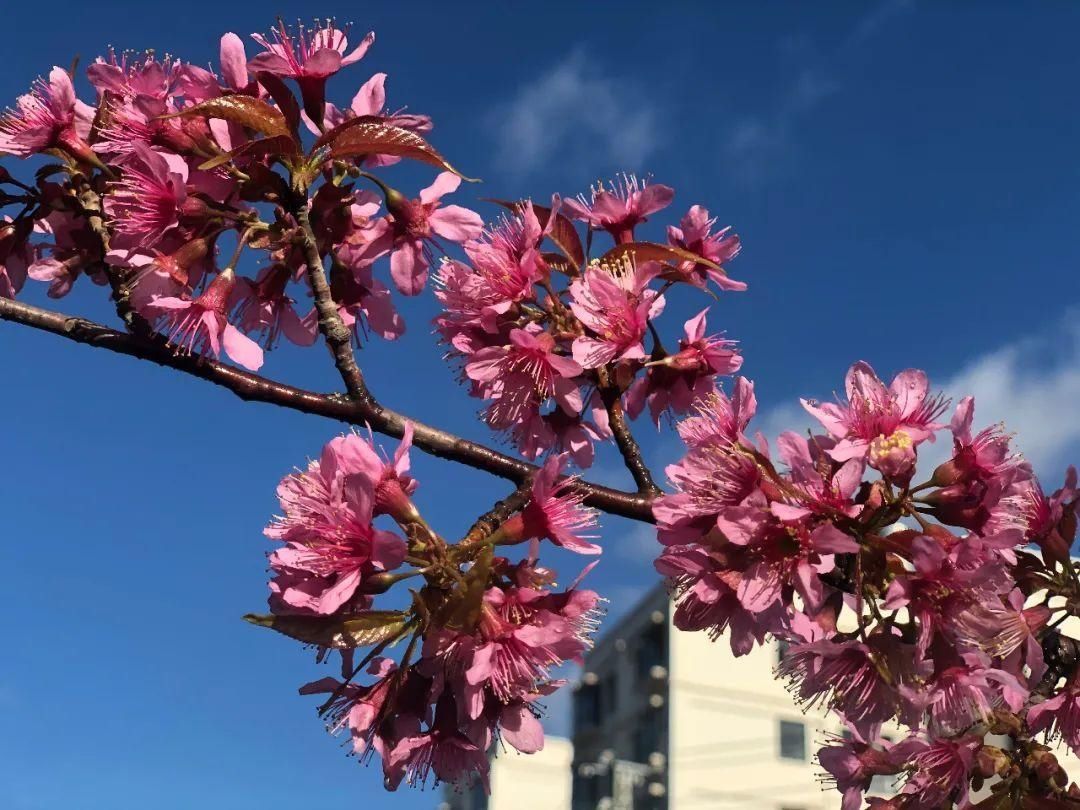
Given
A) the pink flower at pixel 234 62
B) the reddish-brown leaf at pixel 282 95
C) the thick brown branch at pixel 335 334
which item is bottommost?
the thick brown branch at pixel 335 334

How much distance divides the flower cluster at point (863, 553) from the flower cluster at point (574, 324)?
35 cm

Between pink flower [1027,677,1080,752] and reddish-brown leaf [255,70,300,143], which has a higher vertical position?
reddish-brown leaf [255,70,300,143]

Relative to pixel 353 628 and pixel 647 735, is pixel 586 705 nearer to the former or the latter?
pixel 647 735

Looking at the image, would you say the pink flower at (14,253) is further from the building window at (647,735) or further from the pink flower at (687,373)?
the building window at (647,735)

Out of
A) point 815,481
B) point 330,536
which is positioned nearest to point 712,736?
point 815,481

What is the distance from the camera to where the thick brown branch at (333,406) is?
225 cm

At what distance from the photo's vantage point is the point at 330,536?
6.34 ft

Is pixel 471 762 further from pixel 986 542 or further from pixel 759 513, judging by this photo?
pixel 986 542

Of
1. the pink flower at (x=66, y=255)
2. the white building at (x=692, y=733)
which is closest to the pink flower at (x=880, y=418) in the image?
the pink flower at (x=66, y=255)

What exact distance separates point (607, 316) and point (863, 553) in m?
0.74

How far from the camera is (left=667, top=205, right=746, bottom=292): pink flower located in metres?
2.73

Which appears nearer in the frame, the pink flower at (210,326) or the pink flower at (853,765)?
the pink flower at (210,326)

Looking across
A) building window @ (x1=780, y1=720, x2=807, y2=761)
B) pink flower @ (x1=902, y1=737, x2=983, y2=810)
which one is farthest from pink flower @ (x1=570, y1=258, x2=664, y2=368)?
building window @ (x1=780, y1=720, x2=807, y2=761)

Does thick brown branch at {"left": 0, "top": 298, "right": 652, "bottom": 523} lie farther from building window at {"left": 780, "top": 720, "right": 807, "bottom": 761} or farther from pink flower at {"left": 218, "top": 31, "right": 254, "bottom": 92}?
building window at {"left": 780, "top": 720, "right": 807, "bottom": 761}
